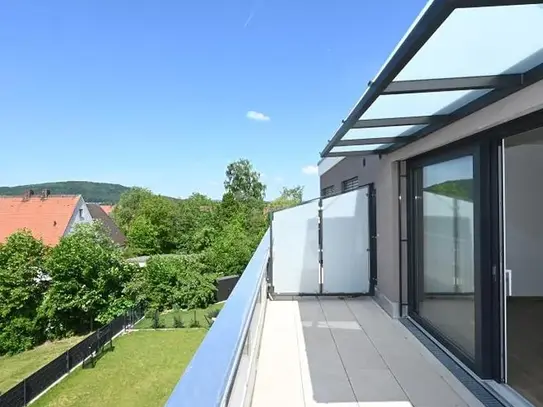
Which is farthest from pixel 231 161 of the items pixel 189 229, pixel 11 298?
pixel 11 298

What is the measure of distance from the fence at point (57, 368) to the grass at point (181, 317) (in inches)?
32.3

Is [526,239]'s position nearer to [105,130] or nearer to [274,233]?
[274,233]

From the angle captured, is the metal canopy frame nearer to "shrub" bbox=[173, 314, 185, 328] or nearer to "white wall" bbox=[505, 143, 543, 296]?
"white wall" bbox=[505, 143, 543, 296]

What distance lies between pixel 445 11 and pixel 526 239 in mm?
4646

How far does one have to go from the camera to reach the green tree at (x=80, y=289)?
17331 mm

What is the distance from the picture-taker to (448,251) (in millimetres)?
3471

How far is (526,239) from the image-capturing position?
5074mm

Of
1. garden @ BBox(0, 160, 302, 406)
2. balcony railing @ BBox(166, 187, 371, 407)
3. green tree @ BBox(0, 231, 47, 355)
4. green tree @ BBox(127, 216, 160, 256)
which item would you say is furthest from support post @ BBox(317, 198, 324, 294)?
green tree @ BBox(127, 216, 160, 256)

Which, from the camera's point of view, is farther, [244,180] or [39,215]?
[244,180]

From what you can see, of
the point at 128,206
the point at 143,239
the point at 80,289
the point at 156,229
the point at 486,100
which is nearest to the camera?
the point at 486,100

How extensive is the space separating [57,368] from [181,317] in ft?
19.1

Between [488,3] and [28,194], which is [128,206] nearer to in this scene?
[28,194]

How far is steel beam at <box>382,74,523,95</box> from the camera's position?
214 centimetres

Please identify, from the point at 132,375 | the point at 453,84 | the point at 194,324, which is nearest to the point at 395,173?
the point at 453,84
